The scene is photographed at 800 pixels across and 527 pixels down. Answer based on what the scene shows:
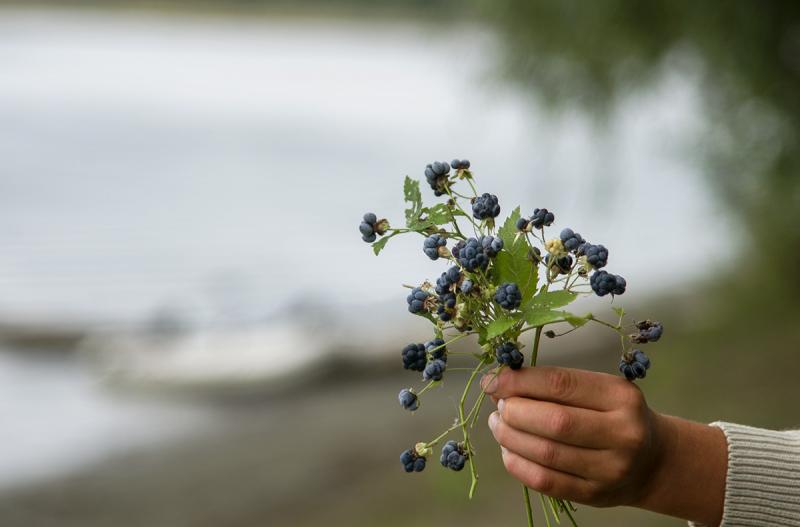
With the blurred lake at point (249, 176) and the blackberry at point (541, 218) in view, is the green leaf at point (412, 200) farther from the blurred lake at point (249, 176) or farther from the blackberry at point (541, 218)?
the blurred lake at point (249, 176)

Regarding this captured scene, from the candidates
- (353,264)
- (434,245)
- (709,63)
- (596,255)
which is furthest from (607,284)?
(353,264)

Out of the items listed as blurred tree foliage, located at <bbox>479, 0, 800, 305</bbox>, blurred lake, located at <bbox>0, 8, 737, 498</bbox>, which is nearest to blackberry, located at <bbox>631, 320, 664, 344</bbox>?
blurred tree foliage, located at <bbox>479, 0, 800, 305</bbox>

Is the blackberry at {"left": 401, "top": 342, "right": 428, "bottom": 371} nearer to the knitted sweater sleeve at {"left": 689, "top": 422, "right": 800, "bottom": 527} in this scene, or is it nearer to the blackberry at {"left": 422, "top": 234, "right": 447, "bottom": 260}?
the blackberry at {"left": 422, "top": 234, "right": 447, "bottom": 260}

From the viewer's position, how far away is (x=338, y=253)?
9078 millimetres

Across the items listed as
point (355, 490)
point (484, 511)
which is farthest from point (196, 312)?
point (484, 511)

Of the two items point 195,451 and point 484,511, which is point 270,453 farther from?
point 484,511

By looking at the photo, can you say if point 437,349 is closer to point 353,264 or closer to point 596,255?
point 596,255

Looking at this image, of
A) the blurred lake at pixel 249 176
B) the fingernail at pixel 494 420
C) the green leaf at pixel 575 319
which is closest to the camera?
the green leaf at pixel 575 319

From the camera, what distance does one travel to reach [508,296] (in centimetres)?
61

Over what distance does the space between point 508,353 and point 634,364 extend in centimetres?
9

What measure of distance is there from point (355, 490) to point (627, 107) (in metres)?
2.06

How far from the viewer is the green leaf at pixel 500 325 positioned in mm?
620

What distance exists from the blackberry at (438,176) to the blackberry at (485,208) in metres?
0.04

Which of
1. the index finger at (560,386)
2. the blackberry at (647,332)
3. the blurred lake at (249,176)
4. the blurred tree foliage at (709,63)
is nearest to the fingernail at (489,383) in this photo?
the index finger at (560,386)
